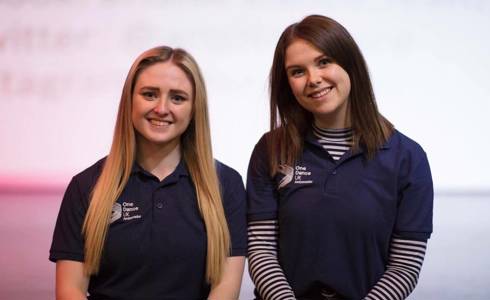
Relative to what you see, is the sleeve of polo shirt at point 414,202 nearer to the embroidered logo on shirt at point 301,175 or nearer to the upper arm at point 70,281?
the embroidered logo on shirt at point 301,175

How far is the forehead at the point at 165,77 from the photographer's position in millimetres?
1569

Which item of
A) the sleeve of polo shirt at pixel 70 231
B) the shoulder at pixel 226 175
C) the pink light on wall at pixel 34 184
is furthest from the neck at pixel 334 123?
the pink light on wall at pixel 34 184

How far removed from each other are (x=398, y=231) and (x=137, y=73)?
0.73 m

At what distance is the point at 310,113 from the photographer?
68.4 inches

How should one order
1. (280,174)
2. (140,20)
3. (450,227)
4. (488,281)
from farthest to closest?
(450,227), (140,20), (488,281), (280,174)

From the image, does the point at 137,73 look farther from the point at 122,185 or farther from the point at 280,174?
the point at 280,174

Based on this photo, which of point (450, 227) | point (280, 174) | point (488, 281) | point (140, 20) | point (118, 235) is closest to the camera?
point (118, 235)

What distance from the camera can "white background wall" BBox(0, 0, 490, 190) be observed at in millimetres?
2785

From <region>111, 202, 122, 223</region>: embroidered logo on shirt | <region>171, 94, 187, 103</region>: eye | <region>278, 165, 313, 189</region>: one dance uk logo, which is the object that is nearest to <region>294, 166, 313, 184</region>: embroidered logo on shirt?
<region>278, 165, 313, 189</region>: one dance uk logo

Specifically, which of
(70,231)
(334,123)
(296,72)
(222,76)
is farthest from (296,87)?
(222,76)

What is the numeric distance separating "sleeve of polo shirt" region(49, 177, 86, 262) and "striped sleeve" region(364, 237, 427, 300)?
26.7 inches

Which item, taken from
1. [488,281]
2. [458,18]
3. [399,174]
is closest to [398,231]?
[399,174]

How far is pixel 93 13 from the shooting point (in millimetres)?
2795

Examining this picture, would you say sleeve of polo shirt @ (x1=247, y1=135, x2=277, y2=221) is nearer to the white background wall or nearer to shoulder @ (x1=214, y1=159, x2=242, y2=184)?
shoulder @ (x1=214, y1=159, x2=242, y2=184)
